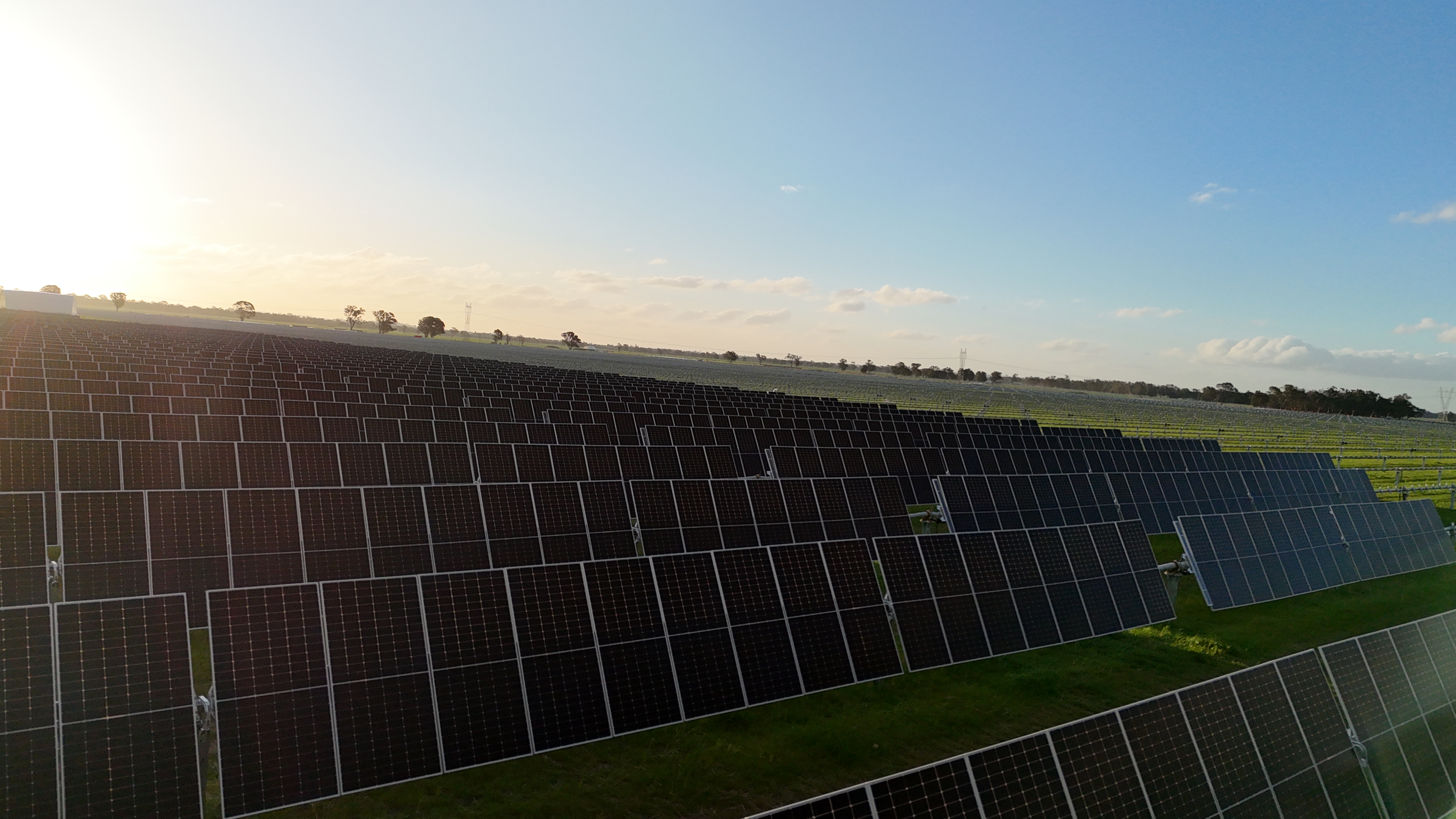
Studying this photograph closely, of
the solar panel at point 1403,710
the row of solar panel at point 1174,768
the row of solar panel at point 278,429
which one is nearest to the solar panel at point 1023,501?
the solar panel at point 1403,710

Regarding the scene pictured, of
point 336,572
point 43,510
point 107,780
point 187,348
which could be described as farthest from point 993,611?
point 187,348

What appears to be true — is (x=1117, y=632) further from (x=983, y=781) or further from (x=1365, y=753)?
(x=983, y=781)

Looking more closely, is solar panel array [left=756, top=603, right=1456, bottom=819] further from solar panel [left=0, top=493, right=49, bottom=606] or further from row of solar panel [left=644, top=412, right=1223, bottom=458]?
row of solar panel [left=644, top=412, right=1223, bottom=458]

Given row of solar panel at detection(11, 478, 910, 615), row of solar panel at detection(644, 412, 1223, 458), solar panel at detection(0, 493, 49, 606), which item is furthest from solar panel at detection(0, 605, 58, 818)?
row of solar panel at detection(644, 412, 1223, 458)

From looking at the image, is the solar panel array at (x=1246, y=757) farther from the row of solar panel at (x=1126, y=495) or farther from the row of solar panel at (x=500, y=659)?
the row of solar panel at (x=1126, y=495)

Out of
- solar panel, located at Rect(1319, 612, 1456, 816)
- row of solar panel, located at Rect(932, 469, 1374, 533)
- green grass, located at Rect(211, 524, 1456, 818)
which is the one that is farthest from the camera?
row of solar panel, located at Rect(932, 469, 1374, 533)
